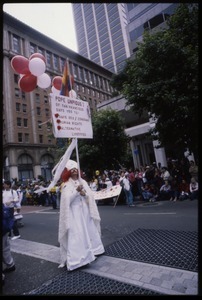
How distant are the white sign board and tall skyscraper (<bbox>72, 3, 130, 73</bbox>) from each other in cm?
9878

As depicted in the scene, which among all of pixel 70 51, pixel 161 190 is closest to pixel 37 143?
pixel 70 51

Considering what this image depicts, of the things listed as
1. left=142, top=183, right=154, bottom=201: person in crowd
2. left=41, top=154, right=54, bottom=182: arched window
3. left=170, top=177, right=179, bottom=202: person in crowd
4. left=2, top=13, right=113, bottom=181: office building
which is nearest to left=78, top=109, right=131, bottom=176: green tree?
left=142, top=183, right=154, bottom=201: person in crowd

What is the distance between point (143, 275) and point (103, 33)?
12117 cm

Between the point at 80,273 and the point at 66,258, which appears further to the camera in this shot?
the point at 66,258

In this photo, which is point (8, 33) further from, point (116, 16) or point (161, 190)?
point (116, 16)

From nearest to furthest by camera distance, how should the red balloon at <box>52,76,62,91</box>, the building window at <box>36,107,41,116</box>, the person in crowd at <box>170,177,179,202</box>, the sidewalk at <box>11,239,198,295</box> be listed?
the sidewalk at <box>11,239,198,295</box>, the red balloon at <box>52,76,62,91</box>, the person in crowd at <box>170,177,179,202</box>, the building window at <box>36,107,41,116</box>

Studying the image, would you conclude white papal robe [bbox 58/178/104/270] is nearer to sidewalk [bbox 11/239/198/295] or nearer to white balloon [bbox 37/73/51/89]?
sidewalk [bbox 11/239/198/295]

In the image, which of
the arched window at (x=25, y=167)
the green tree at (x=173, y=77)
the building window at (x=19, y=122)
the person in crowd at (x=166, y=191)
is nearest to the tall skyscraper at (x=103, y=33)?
the building window at (x=19, y=122)

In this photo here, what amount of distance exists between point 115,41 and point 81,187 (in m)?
114

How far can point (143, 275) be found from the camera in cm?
363

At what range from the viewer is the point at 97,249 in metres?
4.76

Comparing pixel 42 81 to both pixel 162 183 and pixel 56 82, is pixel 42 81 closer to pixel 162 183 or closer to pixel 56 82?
pixel 56 82

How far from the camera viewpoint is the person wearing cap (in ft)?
14.2

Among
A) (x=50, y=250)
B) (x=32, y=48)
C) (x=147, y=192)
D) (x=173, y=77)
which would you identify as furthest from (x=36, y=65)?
(x=32, y=48)
